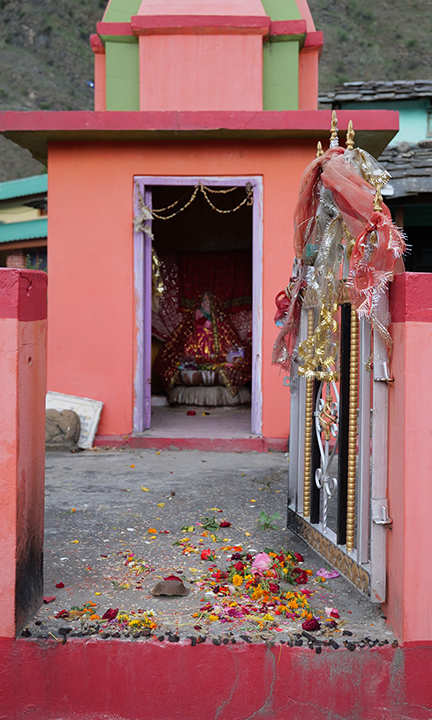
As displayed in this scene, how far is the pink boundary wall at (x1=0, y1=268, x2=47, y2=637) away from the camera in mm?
2293

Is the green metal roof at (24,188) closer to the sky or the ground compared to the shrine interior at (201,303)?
closer to the sky

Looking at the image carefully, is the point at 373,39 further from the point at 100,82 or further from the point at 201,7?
the point at 201,7

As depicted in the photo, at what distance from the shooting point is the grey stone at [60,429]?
5789mm

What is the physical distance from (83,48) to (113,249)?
3436cm

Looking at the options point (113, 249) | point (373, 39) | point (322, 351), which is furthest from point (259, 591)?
point (373, 39)

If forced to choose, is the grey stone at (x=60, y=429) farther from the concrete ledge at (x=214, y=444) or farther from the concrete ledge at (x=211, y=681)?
the concrete ledge at (x=211, y=681)

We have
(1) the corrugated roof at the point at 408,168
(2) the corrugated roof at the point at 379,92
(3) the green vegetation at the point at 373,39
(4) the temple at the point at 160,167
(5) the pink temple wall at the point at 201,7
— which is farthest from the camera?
(3) the green vegetation at the point at 373,39

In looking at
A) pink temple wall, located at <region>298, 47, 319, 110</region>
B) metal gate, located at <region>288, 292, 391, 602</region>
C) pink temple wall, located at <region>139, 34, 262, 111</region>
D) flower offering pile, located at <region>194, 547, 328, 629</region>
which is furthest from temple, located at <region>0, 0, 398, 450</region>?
flower offering pile, located at <region>194, 547, 328, 629</region>

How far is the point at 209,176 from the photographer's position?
6.07 meters

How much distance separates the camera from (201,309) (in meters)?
9.02

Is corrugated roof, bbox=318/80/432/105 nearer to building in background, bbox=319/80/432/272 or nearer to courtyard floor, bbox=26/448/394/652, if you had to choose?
building in background, bbox=319/80/432/272

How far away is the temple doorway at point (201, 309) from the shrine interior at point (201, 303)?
12 millimetres

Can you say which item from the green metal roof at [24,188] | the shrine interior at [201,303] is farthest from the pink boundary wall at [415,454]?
the green metal roof at [24,188]

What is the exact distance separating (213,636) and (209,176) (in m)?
4.57
